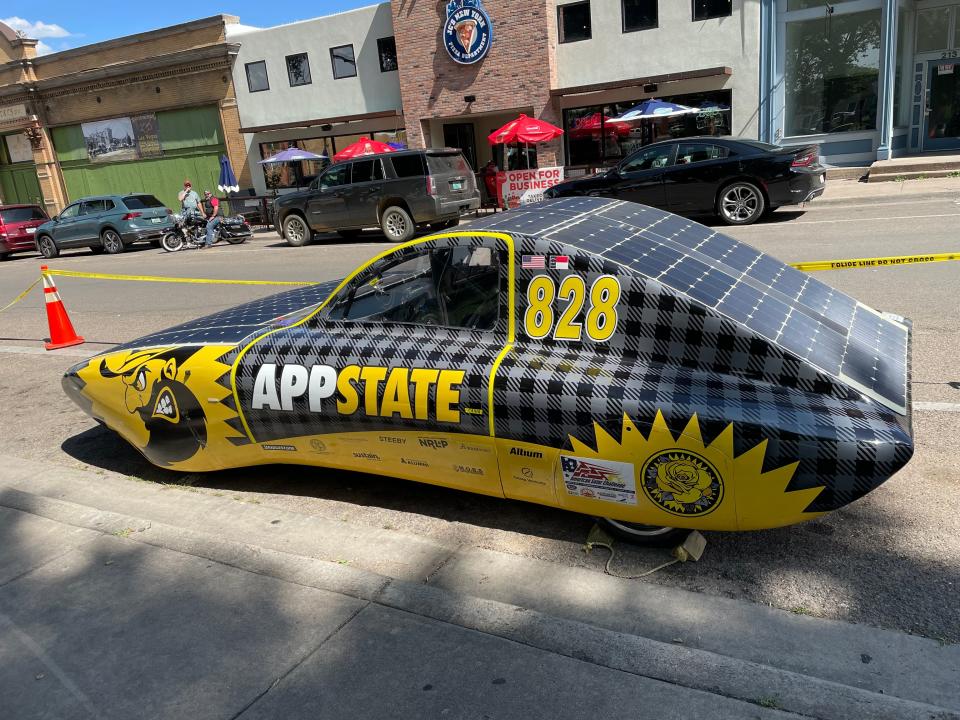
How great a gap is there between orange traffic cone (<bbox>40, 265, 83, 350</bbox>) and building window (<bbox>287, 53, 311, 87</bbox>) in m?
19.0

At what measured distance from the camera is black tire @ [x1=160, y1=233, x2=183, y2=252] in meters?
20.4

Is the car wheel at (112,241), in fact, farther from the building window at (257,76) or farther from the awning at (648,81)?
the awning at (648,81)

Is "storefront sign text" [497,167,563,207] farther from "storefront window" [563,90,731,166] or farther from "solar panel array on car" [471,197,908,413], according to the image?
"solar panel array on car" [471,197,908,413]

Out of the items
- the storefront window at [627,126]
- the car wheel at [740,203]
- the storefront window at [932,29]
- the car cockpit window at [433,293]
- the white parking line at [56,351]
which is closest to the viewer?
the car cockpit window at [433,293]

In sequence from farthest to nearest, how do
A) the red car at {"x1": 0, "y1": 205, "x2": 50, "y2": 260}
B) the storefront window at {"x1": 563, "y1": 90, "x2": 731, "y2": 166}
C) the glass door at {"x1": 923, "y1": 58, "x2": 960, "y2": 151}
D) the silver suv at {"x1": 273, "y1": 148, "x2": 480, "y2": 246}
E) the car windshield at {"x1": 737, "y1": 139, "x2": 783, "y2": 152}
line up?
1. the red car at {"x1": 0, "y1": 205, "x2": 50, "y2": 260}
2. the storefront window at {"x1": 563, "y1": 90, "x2": 731, "y2": 166}
3. the glass door at {"x1": 923, "y1": 58, "x2": 960, "y2": 151}
4. the silver suv at {"x1": 273, "y1": 148, "x2": 480, "y2": 246}
5. the car windshield at {"x1": 737, "y1": 139, "x2": 783, "y2": 152}

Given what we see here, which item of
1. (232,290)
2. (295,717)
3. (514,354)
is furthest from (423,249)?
(232,290)

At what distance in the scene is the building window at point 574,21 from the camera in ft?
68.5

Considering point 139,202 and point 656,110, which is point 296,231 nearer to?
point 139,202

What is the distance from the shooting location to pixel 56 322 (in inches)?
340

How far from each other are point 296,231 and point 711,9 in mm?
12189

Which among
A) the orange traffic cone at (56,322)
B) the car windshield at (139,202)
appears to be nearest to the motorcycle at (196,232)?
the car windshield at (139,202)

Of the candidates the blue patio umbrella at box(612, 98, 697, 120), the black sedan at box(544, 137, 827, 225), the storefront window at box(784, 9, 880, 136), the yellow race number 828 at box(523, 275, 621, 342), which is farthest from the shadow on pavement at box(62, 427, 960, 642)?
the storefront window at box(784, 9, 880, 136)

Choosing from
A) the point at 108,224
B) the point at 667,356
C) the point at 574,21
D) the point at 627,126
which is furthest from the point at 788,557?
the point at 108,224

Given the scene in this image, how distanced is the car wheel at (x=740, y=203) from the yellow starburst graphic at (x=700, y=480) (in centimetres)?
1114
